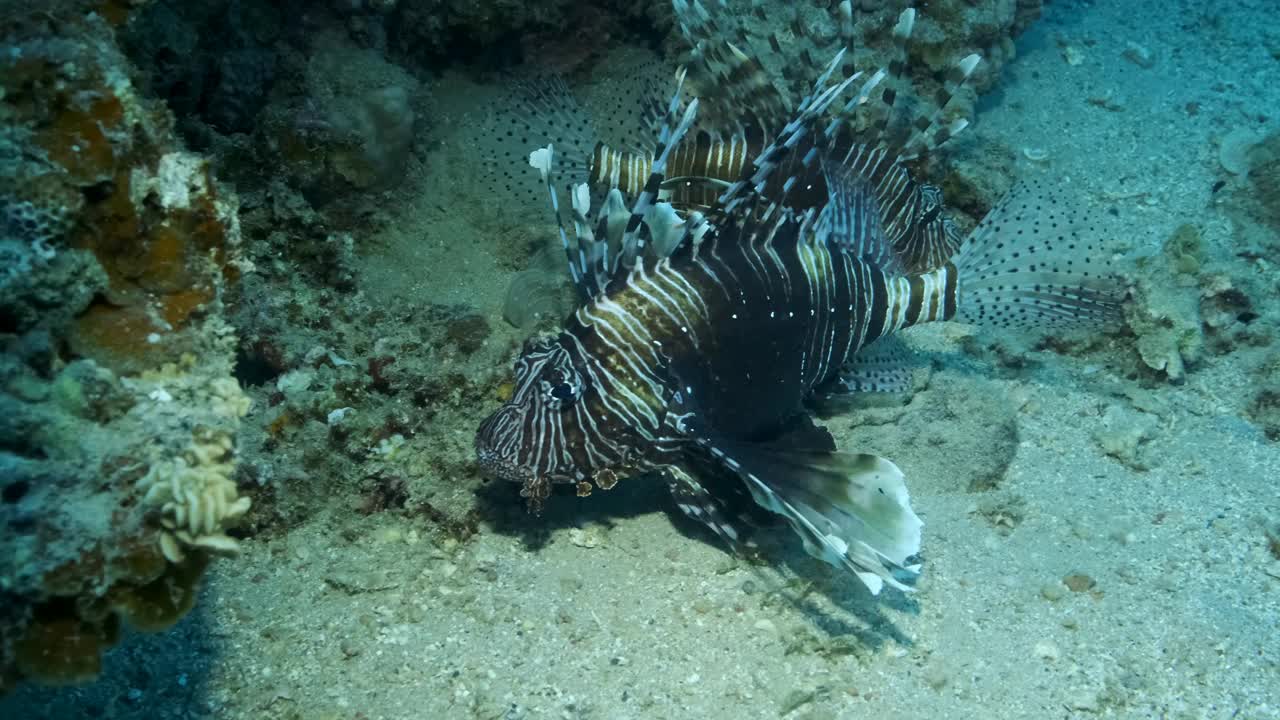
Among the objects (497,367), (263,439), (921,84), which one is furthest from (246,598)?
(921,84)

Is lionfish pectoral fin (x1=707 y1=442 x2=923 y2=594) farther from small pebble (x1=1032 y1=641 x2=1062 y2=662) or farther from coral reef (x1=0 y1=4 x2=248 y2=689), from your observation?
coral reef (x1=0 y1=4 x2=248 y2=689)

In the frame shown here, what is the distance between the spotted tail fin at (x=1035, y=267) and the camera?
Answer: 4.68 m

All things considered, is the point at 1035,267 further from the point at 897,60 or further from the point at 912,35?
the point at 912,35

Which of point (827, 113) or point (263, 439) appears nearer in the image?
point (263, 439)

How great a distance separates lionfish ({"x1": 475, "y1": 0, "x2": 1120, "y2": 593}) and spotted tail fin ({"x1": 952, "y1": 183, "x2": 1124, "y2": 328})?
0.01 m

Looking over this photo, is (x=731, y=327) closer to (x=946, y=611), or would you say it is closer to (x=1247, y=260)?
(x=946, y=611)

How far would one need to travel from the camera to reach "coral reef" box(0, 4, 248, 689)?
72.7 inches

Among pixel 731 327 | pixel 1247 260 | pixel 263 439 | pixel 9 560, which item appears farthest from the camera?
pixel 1247 260

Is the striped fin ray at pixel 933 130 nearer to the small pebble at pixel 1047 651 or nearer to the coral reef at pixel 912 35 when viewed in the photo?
the coral reef at pixel 912 35

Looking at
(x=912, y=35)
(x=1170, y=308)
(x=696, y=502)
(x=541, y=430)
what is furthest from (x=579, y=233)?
(x=912, y=35)

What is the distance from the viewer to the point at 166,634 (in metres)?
3.22

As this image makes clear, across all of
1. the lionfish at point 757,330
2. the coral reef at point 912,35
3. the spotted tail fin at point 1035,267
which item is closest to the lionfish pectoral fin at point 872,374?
the lionfish at point 757,330

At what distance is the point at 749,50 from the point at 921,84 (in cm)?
308

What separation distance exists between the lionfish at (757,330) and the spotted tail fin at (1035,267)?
0.01 metres
